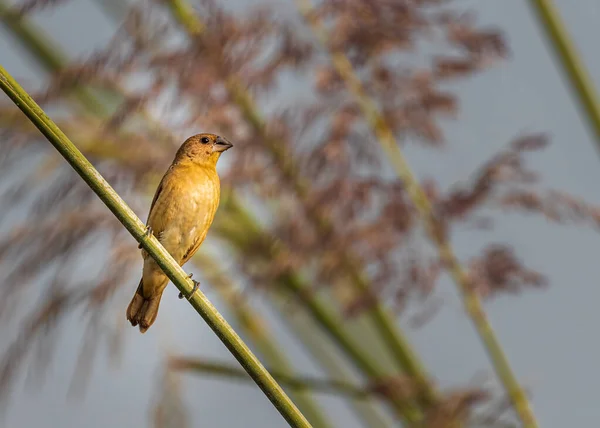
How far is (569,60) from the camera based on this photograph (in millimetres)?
2057

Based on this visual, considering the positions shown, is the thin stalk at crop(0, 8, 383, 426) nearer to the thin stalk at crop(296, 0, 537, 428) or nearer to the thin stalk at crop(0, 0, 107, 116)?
the thin stalk at crop(0, 0, 107, 116)

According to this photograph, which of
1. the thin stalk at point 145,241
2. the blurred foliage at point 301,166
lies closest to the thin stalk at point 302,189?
the blurred foliage at point 301,166

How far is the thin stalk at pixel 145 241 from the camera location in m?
1.05

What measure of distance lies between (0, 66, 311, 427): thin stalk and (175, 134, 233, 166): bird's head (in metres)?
0.75

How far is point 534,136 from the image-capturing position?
257cm

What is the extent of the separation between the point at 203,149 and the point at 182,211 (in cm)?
16

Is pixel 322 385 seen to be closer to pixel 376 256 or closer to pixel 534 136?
pixel 376 256

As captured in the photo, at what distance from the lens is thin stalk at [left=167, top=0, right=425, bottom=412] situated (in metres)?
2.57

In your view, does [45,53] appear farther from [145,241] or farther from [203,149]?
[145,241]

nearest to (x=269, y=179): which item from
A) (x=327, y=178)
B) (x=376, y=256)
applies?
(x=327, y=178)

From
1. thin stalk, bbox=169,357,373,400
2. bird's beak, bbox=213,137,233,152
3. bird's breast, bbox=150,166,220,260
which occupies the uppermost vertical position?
bird's beak, bbox=213,137,233,152

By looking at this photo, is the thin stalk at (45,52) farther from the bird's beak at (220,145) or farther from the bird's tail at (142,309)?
the bird's tail at (142,309)

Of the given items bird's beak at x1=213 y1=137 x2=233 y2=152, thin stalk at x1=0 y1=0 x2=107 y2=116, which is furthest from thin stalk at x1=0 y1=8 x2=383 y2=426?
bird's beak at x1=213 y1=137 x2=233 y2=152

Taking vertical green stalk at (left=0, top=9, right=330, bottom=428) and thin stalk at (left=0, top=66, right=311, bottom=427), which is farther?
vertical green stalk at (left=0, top=9, right=330, bottom=428)
